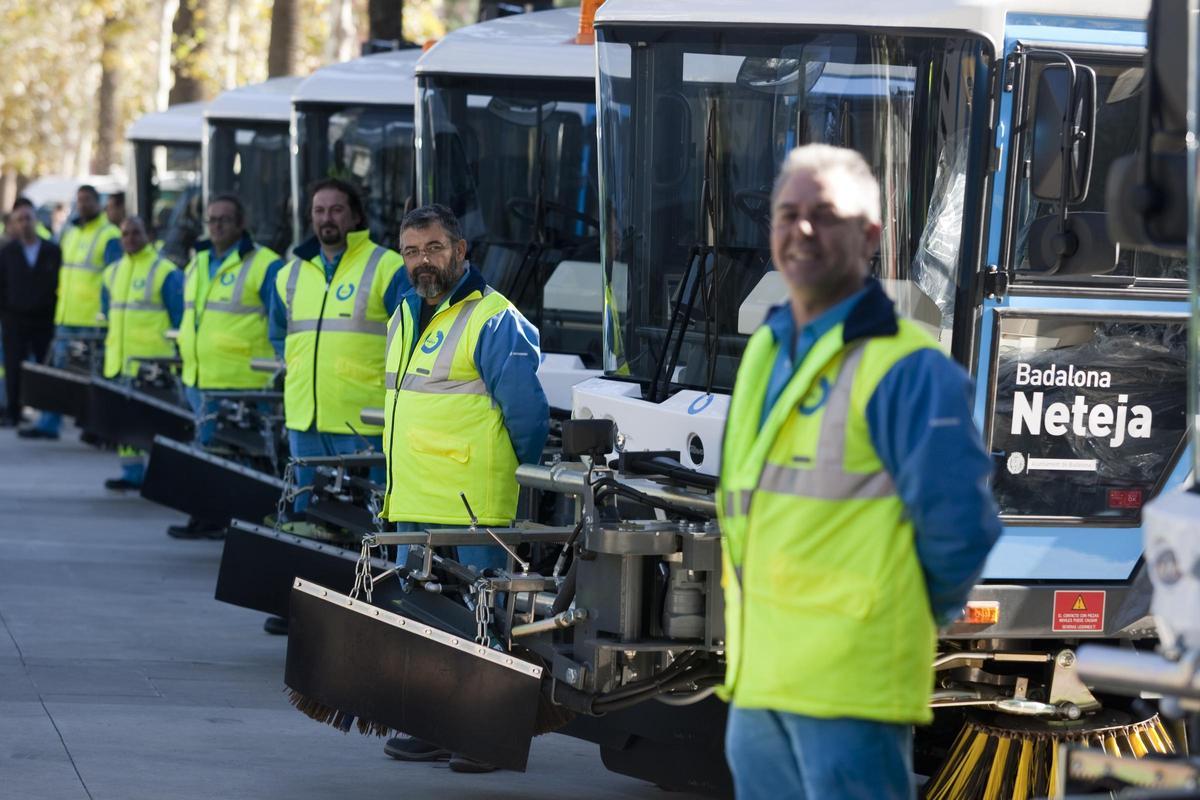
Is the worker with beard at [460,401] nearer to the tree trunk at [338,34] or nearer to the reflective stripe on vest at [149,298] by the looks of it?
the reflective stripe on vest at [149,298]

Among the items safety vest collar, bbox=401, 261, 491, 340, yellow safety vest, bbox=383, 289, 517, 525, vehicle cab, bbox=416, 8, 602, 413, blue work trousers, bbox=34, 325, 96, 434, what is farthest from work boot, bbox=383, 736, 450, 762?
blue work trousers, bbox=34, 325, 96, 434

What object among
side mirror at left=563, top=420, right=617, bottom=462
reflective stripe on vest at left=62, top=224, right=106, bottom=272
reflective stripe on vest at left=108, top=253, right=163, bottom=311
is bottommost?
side mirror at left=563, top=420, right=617, bottom=462

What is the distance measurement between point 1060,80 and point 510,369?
2264mm

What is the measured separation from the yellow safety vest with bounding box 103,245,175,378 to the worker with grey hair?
12.1 meters

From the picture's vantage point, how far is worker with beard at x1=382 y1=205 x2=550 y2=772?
24.8ft

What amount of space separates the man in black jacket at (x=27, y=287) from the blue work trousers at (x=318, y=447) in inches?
434

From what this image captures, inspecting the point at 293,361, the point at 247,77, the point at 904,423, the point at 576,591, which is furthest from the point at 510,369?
the point at 247,77

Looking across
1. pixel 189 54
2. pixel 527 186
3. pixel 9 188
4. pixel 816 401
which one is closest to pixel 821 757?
pixel 816 401

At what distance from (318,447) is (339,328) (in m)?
0.64

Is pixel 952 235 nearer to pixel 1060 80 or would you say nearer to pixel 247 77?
pixel 1060 80

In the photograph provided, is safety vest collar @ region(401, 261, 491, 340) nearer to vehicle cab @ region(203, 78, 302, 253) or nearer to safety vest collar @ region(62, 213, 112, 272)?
vehicle cab @ region(203, 78, 302, 253)

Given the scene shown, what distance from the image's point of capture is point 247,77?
4456cm

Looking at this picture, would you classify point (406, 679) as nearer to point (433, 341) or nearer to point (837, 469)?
point (433, 341)

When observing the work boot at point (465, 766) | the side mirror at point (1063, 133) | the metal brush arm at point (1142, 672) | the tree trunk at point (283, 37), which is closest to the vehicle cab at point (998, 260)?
the side mirror at point (1063, 133)
